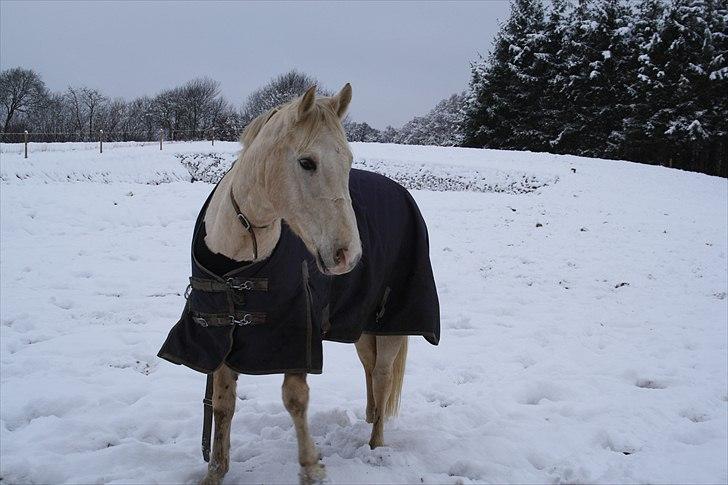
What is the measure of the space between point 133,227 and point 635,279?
8830mm

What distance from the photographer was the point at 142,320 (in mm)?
5469

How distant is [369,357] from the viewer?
3621mm

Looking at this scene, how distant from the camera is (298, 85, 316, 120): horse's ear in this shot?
6.71 feet

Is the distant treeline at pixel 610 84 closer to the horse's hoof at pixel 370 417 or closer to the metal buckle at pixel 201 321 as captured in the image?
the horse's hoof at pixel 370 417

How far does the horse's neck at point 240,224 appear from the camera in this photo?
7.48 feet

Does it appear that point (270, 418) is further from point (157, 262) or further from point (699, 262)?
point (699, 262)

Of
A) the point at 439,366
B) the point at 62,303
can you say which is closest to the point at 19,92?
the point at 62,303

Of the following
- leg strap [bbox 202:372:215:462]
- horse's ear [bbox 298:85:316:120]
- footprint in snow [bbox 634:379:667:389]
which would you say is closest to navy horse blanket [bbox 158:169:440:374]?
leg strap [bbox 202:372:215:462]

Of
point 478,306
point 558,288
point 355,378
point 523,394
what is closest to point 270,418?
point 355,378

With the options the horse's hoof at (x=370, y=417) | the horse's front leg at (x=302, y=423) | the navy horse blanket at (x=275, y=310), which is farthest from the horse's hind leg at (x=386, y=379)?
the horse's front leg at (x=302, y=423)

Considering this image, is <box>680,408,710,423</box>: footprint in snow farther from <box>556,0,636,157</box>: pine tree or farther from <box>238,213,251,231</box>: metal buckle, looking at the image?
<box>556,0,636,157</box>: pine tree

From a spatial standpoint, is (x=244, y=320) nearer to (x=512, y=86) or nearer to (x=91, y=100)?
(x=512, y=86)

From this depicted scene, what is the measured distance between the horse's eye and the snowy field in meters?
1.73

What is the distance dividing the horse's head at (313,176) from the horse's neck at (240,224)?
0.37 feet
